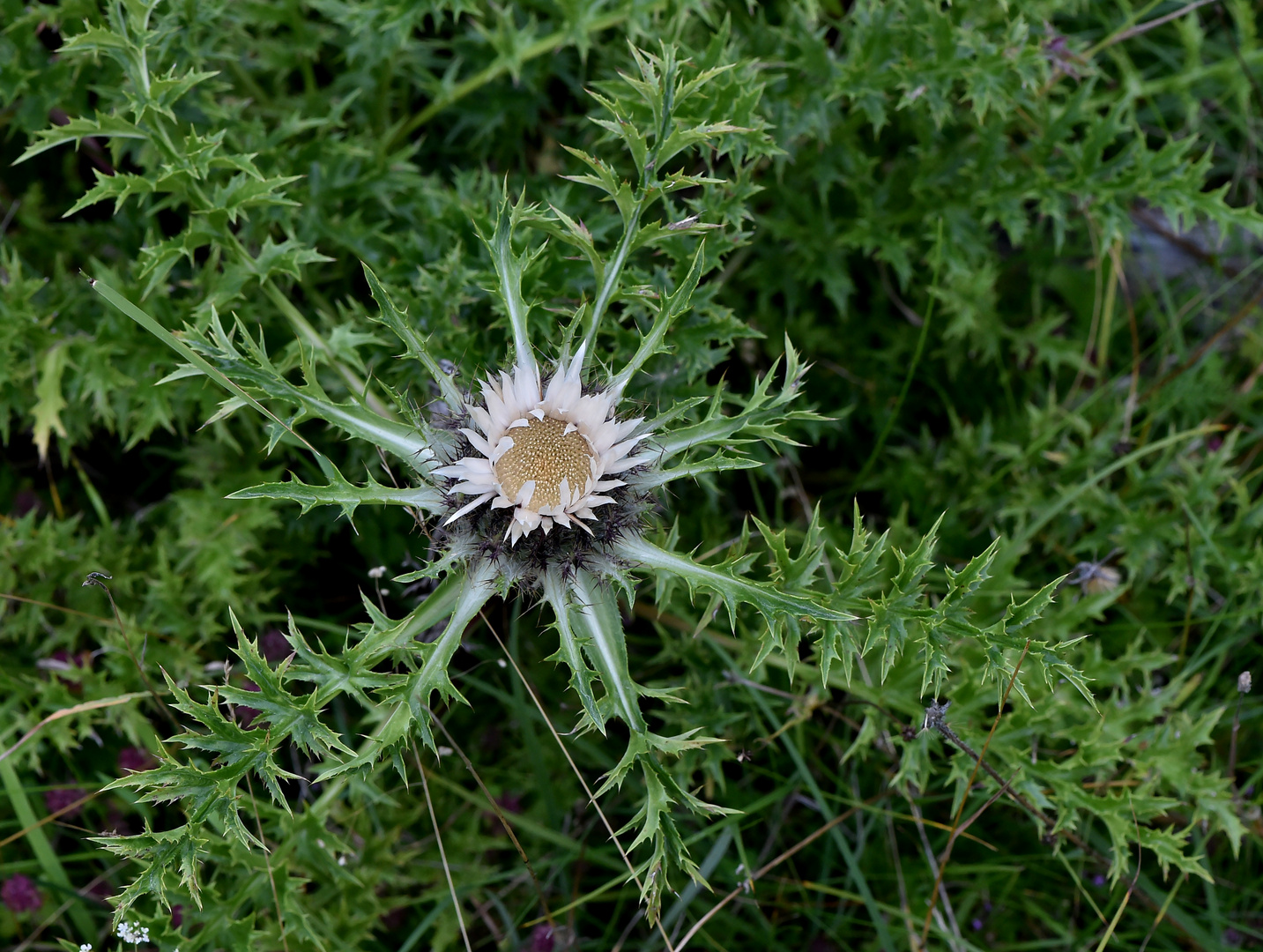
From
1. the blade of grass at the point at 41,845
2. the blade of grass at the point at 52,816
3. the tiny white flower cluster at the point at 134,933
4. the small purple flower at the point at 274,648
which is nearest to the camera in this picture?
the tiny white flower cluster at the point at 134,933

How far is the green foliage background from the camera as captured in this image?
8.57 feet

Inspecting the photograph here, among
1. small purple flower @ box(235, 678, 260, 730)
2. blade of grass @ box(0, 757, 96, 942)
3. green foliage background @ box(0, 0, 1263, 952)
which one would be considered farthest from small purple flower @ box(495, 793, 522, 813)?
blade of grass @ box(0, 757, 96, 942)

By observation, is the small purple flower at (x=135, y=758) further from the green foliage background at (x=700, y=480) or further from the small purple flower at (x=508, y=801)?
the small purple flower at (x=508, y=801)

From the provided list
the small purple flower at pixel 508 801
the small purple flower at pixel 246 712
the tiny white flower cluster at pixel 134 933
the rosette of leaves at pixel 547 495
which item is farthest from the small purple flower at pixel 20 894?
the rosette of leaves at pixel 547 495

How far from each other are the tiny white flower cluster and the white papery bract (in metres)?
1.15

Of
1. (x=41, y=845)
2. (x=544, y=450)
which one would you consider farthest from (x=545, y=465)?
(x=41, y=845)

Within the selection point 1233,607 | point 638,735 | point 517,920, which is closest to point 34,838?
point 517,920

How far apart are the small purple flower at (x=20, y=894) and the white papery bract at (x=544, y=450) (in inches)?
76.4

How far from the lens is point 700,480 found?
9.27 ft

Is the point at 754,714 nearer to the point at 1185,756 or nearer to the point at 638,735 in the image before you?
the point at 638,735

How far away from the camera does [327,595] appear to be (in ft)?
10.8

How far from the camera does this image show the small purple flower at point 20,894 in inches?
109

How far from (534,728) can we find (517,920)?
542 mm

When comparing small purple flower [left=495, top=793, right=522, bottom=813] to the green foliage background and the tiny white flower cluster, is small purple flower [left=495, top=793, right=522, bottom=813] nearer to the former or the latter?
the green foliage background
